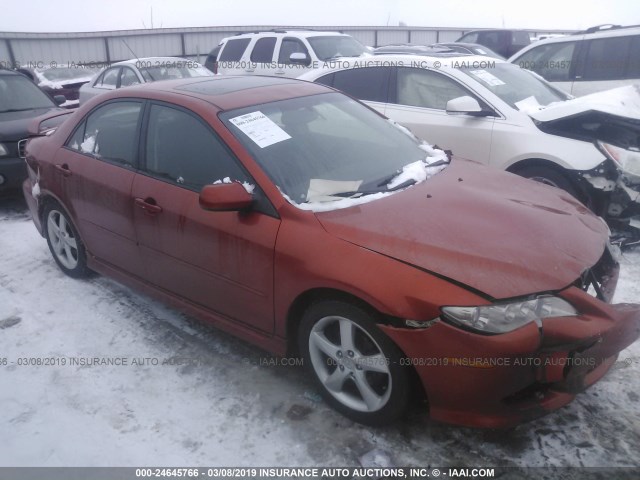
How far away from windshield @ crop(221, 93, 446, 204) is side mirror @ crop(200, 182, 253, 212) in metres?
0.21

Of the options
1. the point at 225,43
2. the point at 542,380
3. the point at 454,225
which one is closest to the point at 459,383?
the point at 542,380

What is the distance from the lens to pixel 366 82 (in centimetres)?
585

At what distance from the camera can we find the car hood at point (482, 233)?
7.50 feet

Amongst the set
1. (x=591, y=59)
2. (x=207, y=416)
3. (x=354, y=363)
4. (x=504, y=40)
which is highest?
(x=591, y=59)

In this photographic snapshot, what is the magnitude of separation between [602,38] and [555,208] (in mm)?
6065

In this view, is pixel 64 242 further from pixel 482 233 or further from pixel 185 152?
pixel 482 233

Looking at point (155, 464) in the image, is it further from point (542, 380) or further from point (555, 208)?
point (555, 208)

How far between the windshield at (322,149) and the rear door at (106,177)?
2.89 ft

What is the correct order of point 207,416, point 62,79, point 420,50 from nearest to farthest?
point 207,416
point 420,50
point 62,79

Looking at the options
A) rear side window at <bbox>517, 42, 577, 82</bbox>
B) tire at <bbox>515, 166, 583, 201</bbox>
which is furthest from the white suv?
tire at <bbox>515, 166, 583, 201</bbox>

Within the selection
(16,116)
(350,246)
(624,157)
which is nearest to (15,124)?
(16,116)

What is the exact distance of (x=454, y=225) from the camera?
8.41 ft

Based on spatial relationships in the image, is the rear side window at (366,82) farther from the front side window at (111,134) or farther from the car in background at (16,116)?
the car in background at (16,116)

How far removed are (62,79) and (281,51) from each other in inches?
220
